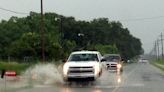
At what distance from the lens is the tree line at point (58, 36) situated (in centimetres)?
7369

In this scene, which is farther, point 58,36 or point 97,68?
point 58,36

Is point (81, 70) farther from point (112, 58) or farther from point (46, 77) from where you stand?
point (112, 58)

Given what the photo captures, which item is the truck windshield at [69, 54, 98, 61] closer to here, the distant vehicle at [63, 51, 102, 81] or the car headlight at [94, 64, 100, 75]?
the distant vehicle at [63, 51, 102, 81]

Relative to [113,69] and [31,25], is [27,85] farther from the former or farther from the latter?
[31,25]

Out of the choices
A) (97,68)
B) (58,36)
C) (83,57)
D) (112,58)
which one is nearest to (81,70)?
(97,68)

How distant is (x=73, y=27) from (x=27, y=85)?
10664cm

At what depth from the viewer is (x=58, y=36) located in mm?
90375

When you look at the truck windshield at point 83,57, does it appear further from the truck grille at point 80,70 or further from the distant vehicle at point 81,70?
the truck grille at point 80,70

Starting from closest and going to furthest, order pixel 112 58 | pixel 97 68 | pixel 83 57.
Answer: pixel 97 68 < pixel 83 57 < pixel 112 58

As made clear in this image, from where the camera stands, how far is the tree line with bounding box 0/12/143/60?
73688mm

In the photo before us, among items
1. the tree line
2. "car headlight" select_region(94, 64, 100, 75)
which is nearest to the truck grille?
"car headlight" select_region(94, 64, 100, 75)

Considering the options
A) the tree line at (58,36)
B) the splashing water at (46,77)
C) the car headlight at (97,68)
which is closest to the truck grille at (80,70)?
the car headlight at (97,68)

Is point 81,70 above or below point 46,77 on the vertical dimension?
above

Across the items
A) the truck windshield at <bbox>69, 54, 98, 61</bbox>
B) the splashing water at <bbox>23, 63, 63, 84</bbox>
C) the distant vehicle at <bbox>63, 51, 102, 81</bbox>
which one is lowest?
the splashing water at <bbox>23, 63, 63, 84</bbox>
